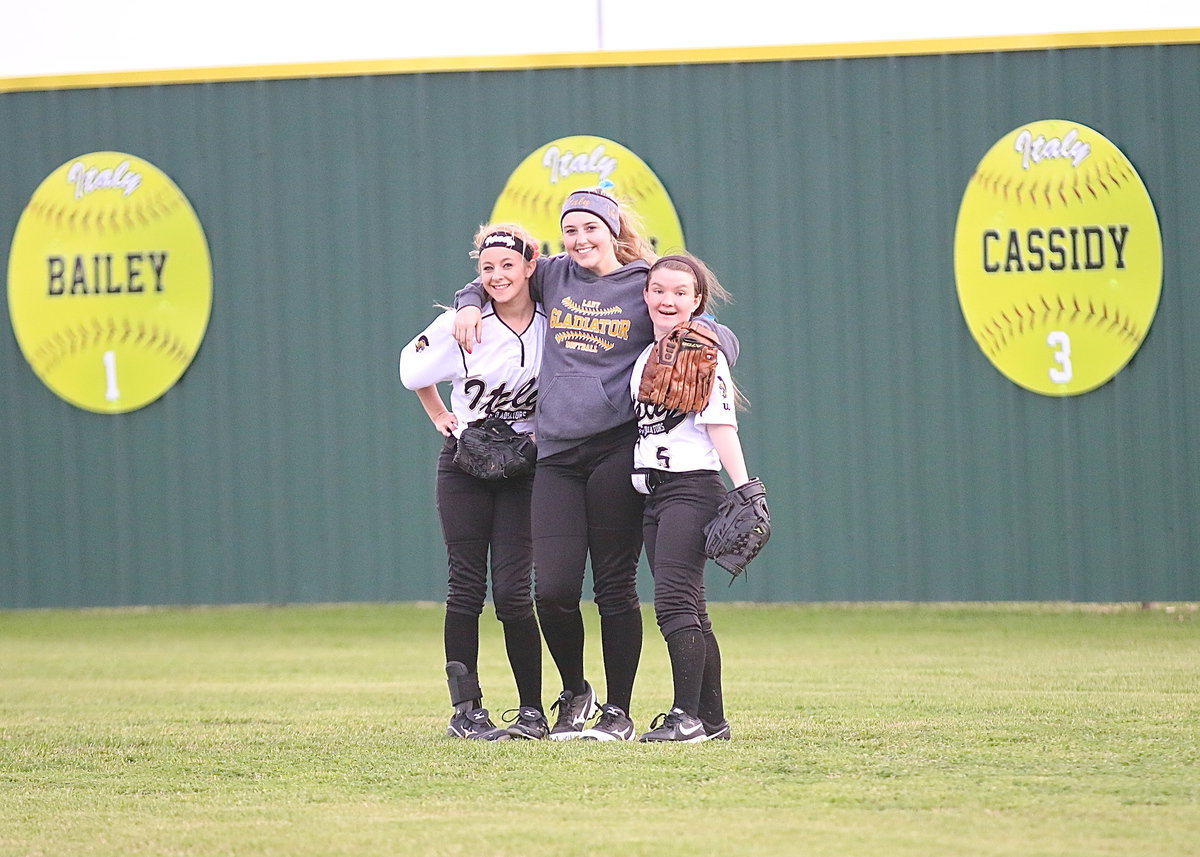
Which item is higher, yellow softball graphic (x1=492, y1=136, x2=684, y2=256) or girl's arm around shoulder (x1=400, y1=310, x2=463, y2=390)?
yellow softball graphic (x1=492, y1=136, x2=684, y2=256)

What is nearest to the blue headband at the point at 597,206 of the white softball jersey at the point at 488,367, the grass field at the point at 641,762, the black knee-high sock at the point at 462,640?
the white softball jersey at the point at 488,367

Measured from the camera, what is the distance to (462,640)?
4.51 metres

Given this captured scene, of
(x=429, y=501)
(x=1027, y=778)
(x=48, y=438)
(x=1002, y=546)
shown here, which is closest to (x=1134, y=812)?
(x=1027, y=778)

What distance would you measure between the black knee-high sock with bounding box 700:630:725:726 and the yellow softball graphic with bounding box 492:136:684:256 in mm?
5052

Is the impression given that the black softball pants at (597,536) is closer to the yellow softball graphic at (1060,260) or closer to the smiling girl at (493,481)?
the smiling girl at (493,481)

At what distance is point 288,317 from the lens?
30.7 ft

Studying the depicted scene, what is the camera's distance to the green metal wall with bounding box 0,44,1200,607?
28.8ft

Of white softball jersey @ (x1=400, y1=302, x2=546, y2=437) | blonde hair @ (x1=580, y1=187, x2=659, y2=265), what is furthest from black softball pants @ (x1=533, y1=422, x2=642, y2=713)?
blonde hair @ (x1=580, y1=187, x2=659, y2=265)

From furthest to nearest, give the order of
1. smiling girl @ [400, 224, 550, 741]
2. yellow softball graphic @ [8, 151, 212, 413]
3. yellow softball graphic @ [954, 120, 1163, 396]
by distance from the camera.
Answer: yellow softball graphic @ [8, 151, 212, 413] → yellow softball graphic @ [954, 120, 1163, 396] → smiling girl @ [400, 224, 550, 741]

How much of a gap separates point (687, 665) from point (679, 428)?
2.07 feet

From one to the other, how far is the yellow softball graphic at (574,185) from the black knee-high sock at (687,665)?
518 centimetres

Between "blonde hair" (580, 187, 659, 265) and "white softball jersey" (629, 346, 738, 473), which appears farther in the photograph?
"blonde hair" (580, 187, 659, 265)

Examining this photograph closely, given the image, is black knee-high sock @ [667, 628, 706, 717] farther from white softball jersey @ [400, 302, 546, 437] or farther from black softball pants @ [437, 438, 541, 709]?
white softball jersey @ [400, 302, 546, 437]

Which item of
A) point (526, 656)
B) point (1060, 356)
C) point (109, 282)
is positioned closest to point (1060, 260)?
point (1060, 356)
